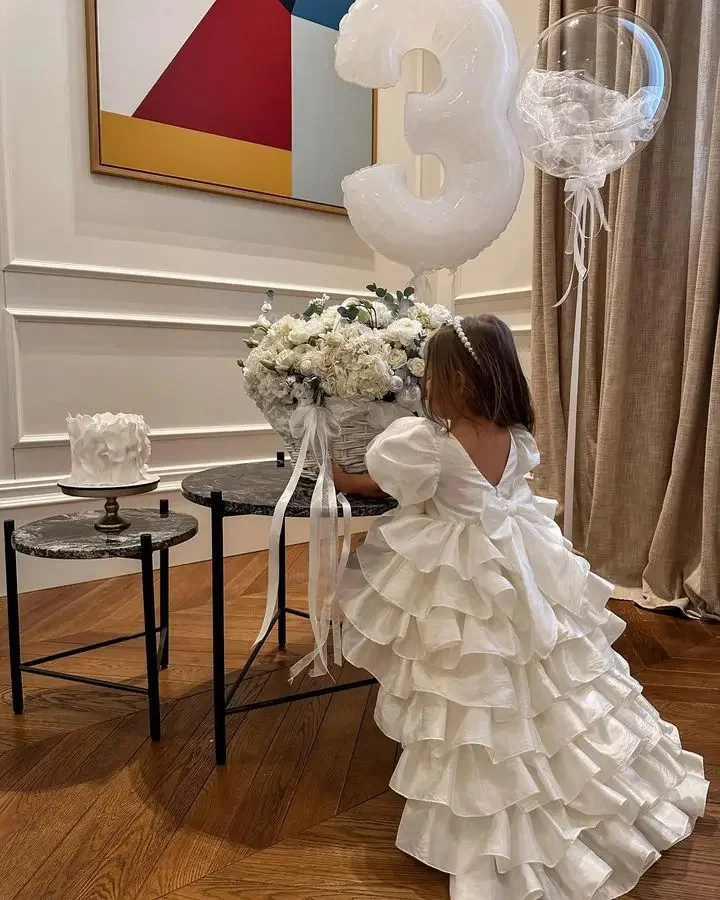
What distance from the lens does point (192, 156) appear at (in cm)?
294

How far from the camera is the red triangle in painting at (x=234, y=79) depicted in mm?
2869

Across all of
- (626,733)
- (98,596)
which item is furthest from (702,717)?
(98,596)

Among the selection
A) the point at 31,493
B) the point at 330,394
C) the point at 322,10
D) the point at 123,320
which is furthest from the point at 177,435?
the point at 322,10

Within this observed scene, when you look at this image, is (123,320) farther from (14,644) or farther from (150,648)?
(150,648)

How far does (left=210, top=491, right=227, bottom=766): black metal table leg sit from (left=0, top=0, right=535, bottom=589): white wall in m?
1.40

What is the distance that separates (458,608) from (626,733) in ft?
1.30

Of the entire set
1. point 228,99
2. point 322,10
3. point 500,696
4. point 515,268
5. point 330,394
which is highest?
point 322,10

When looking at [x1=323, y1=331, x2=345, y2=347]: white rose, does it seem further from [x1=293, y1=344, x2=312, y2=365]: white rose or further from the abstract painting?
the abstract painting

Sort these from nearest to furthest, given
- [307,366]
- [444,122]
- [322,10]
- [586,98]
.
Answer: [307,366] < [444,122] < [586,98] < [322,10]

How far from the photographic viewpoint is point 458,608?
1.31 metres

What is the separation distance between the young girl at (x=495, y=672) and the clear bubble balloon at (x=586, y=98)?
103 centimetres

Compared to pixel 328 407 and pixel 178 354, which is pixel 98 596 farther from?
pixel 328 407

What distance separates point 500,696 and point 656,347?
5.77ft

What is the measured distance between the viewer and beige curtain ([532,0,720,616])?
7.88ft
